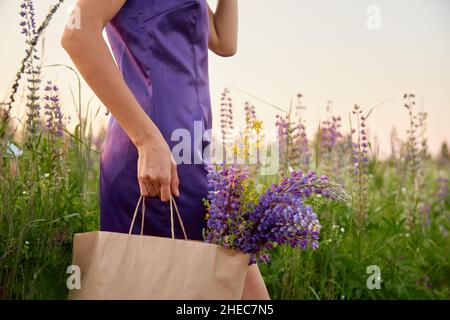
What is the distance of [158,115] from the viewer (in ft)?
6.28

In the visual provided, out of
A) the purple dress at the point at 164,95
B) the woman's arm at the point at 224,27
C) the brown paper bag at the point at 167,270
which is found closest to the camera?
the brown paper bag at the point at 167,270

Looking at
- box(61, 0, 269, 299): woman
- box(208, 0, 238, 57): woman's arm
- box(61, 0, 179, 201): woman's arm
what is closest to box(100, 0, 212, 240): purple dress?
box(61, 0, 269, 299): woman

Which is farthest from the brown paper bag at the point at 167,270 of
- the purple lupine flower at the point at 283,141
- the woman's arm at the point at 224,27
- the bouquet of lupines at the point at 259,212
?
the purple lupine flower at the point at 283,141

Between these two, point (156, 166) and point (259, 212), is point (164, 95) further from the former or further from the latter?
point (259, 212)

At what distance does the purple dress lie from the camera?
75.5 inches

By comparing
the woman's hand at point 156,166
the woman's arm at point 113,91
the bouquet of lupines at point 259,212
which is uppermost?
the woman's arm at point 113,91

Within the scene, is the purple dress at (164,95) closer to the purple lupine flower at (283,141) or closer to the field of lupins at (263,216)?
the field of lupins at (263,216)

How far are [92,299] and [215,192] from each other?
0.47 metres

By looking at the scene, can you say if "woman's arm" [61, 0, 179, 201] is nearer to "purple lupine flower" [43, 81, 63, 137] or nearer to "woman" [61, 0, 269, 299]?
"woman" [61, 0, 269, 299]

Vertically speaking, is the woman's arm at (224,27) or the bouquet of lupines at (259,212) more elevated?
the woman's arm at (224,27)

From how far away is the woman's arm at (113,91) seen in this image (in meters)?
1.77

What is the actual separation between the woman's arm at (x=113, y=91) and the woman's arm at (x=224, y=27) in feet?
2.42

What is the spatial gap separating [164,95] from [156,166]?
9.6 inches

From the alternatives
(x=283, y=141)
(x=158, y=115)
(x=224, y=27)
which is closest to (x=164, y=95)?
(x=158, y=115)
